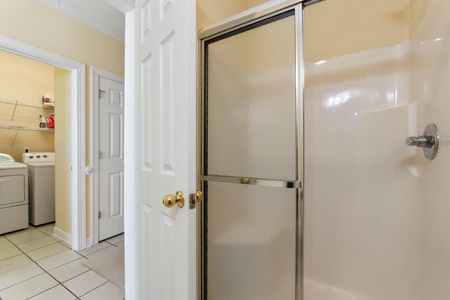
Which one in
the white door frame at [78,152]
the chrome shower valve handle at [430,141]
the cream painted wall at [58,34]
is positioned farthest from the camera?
the white door frame at [78,152]

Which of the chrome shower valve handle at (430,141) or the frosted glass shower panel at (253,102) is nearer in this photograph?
the chrome shower valve handle at (430,141)

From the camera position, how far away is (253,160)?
119 cm

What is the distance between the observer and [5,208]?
101 inches

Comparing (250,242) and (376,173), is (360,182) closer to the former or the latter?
(376,173)

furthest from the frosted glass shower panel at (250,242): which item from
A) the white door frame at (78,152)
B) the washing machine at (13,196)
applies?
the washing machine at (13,196)

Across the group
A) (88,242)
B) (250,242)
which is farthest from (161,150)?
(88,242)

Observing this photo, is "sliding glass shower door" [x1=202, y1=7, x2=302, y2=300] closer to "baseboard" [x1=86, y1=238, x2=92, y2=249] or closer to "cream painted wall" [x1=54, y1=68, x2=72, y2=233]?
"baseboard" [x1=86, y1=238, x2=92, y2=249]

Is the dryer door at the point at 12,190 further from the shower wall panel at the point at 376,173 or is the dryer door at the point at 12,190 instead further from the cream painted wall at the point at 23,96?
the shower wall panel at the point at 376,173

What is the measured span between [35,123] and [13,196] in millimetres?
1307

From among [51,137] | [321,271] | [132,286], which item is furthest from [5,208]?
[321,271]

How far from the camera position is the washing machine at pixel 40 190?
282 centimetres

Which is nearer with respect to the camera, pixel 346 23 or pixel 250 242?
pixel 250 242

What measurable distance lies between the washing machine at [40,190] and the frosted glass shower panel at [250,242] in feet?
9.45

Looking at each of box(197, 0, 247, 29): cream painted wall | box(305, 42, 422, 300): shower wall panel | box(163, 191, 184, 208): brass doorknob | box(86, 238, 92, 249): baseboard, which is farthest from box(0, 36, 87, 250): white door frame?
box(305, 42, 422, 300): shower wall panel
